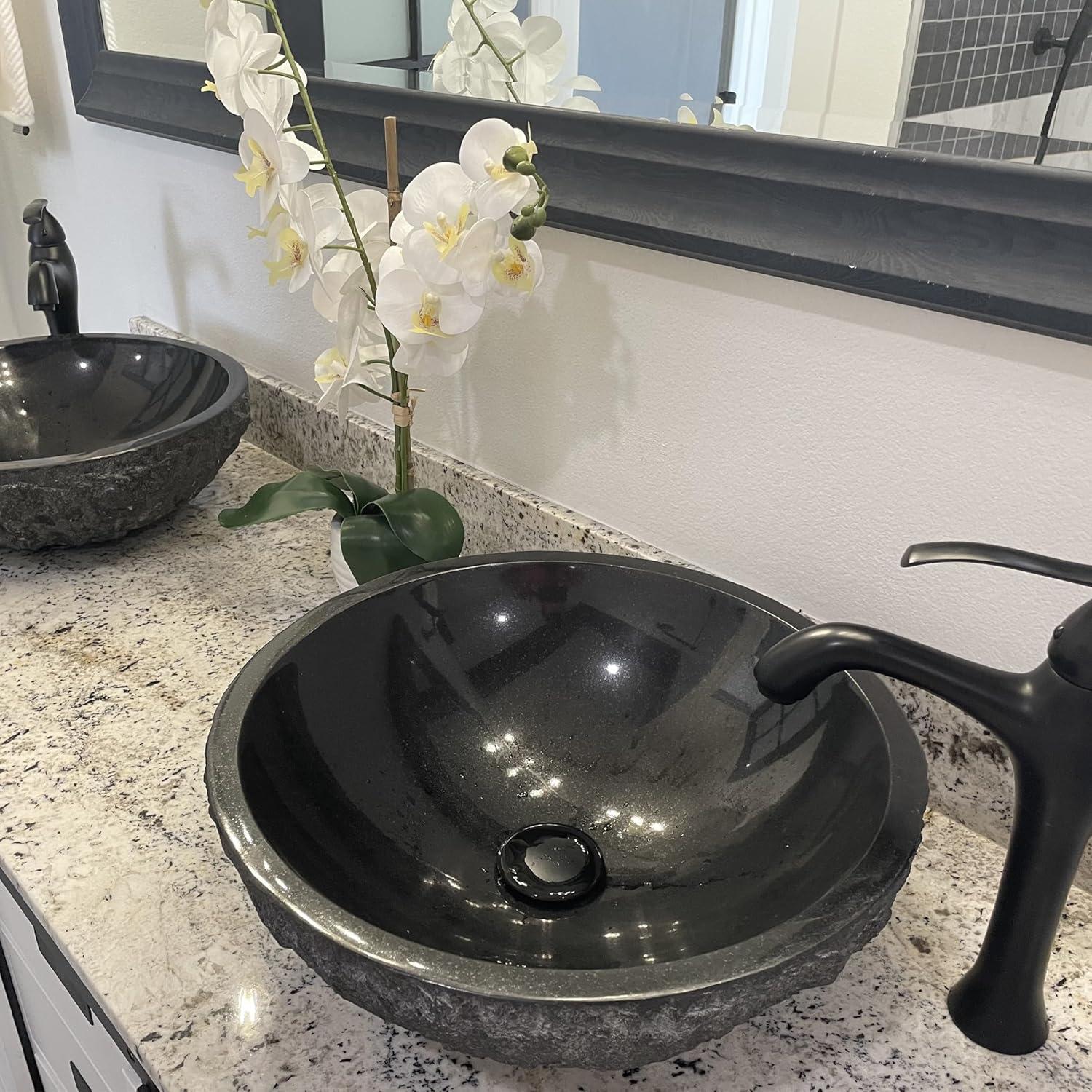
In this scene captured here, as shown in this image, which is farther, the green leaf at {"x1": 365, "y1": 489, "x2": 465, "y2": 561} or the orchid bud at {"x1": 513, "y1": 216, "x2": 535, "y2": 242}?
the green leaf at {"x1": 365, "y1": 489, "x2": 465, "y2": 561}

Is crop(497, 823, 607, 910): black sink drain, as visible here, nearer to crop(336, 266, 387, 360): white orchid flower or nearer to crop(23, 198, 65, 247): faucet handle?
crop(336, 266, 387, 360): white orchid flower

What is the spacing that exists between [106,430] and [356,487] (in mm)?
512

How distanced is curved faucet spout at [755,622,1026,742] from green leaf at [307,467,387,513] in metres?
0.47

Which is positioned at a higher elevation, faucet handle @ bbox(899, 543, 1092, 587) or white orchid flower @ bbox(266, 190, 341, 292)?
white orchid flower @ bbox(266, 190, 341, 292)

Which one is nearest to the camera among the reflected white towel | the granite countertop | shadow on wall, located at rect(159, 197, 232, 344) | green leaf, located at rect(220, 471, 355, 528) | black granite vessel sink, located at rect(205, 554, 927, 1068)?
black granite vessel sink, located at rect(205, 554, 927, 1068)

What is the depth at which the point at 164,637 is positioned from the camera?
3.13 feet

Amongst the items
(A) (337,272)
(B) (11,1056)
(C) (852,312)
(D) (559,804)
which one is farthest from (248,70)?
(B) (11,1056)

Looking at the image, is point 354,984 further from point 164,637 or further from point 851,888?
point 164,637

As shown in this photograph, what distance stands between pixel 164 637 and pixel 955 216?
0.74 metres

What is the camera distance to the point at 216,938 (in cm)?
65

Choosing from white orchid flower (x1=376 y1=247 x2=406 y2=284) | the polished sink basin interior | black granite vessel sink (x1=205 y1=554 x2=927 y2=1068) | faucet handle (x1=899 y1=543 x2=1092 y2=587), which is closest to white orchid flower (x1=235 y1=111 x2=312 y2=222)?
white orchid flower (x1=376 y1=247 x2=406 y2=284)

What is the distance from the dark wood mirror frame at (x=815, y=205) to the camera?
23.8 inches

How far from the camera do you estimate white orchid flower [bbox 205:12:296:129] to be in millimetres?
788

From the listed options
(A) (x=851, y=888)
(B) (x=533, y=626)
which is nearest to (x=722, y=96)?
(B) (x=533, y=626)
